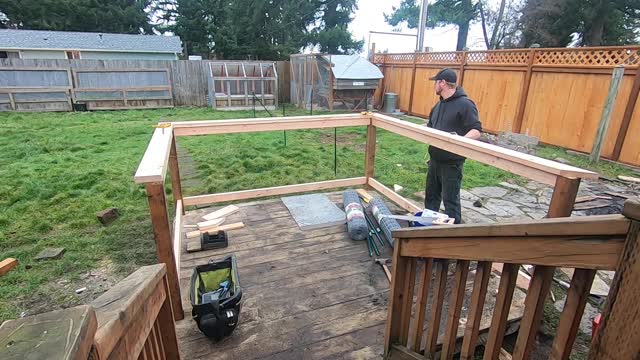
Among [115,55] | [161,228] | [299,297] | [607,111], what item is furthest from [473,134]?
[115,55]

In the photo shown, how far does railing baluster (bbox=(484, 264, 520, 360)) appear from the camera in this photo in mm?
1176

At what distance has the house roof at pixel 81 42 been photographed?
16.5 meters

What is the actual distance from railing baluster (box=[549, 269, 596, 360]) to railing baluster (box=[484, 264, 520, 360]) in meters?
0.19

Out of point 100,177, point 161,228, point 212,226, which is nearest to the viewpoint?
point 161,228

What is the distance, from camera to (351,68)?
11938 millimetres

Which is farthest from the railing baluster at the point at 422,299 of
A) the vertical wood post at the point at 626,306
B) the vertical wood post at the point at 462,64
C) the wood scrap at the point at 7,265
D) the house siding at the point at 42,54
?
the house siding at the point at 42,54

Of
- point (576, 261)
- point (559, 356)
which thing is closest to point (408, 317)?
point (559, 356)

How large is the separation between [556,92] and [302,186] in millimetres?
6328

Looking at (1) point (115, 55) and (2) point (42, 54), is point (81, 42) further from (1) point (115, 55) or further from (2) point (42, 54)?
(2) point (42, 54)

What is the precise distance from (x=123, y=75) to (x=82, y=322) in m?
13.3

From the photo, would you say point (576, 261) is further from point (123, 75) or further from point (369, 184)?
point (123, 75)

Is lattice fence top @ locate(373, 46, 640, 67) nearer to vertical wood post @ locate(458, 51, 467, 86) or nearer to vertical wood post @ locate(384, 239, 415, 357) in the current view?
vertical wood post @ locate(458, 51, 467, 86)

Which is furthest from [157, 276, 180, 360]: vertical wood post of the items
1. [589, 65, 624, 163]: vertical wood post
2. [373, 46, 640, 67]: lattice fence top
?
[373, 46, 640, 67]: lattice fence top

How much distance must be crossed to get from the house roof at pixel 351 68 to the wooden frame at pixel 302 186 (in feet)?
25.3
